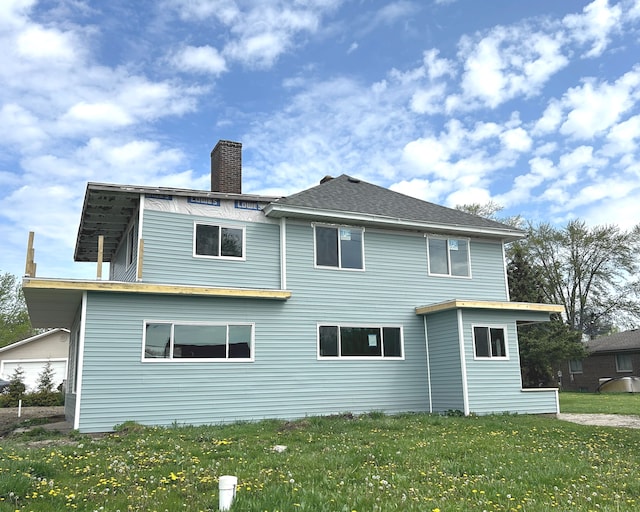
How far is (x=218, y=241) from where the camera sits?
14.9 m

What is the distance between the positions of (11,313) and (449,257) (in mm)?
41391

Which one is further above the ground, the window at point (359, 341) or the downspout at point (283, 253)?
the downspout at point (283, 253)

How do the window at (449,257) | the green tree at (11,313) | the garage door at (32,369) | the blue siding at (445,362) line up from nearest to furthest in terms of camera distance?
the blue siding at (445,362) → the window at (449,257) → the garage door at (32,369) → the green tree at (11,313)

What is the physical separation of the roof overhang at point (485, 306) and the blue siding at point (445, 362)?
280 millimetres

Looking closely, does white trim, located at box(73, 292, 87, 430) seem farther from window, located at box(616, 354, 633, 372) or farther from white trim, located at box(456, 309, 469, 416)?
window, located at box(616, 354, 633, 372)

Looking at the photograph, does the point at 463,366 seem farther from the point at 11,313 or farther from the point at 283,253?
the point at 11,313

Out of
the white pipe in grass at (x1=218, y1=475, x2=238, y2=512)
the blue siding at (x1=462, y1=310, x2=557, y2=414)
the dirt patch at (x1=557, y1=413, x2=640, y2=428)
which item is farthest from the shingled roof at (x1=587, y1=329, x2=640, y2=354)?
the white pipe in grass at (x1=218, y1=475, x2=238, y2=512)

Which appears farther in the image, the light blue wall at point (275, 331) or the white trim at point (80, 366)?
the light blue wall at point (275, 331)

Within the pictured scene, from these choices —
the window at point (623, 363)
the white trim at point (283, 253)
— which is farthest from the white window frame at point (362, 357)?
the window at point (623, 363)

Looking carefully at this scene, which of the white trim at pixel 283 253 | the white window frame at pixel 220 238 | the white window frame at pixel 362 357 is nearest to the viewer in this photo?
the white window frame at pixel 220 238

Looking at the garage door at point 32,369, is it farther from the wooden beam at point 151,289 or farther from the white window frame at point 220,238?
the wooden beam at point 151,289

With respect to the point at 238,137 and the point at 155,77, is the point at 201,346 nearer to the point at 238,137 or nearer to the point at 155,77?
the point at 238,137

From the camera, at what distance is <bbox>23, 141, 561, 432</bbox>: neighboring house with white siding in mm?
13008

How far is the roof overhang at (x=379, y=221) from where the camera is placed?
15273mm
